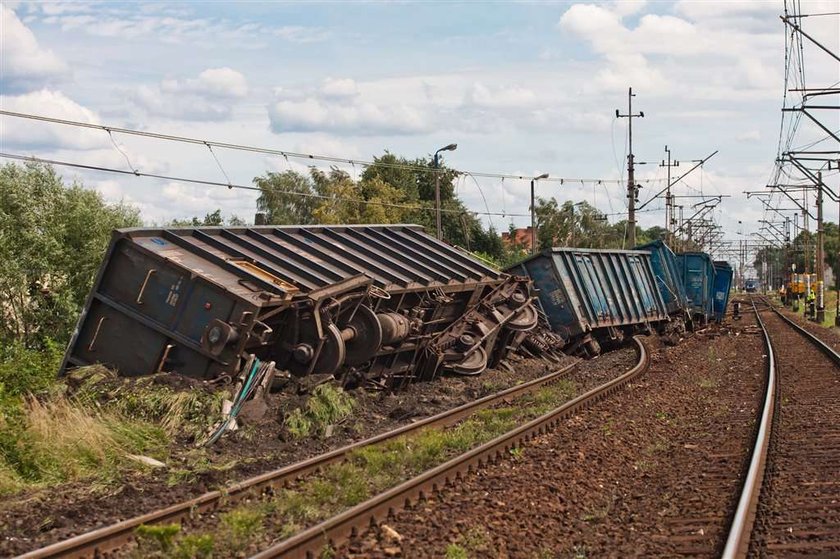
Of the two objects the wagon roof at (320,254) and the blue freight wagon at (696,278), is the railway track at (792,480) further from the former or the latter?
the blue freight wagon at (696,278)

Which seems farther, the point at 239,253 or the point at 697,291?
the point at 697,291

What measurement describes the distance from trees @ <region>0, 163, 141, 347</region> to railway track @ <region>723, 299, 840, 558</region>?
14706mm

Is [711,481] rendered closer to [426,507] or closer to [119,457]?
[426,507]

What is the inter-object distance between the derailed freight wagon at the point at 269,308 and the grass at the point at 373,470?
92.6 inches

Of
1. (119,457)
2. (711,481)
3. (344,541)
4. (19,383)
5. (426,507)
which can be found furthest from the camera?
(19,383)

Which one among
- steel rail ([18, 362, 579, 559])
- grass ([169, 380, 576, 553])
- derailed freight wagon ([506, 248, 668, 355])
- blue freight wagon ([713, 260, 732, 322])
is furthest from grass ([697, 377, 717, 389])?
blue freight wagon ([713, 260, 732, 322])

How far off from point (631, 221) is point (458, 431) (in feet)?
120

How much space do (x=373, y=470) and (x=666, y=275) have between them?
87.3 ft

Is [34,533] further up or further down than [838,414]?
further down

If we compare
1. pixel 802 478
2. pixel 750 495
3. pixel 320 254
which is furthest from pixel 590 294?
pixel 750 495

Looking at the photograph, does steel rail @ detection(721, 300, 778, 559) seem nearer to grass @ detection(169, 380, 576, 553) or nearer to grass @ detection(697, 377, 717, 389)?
grass @ detection(169, 380, 576, 553)

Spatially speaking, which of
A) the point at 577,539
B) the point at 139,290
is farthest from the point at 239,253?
the point at 577,539

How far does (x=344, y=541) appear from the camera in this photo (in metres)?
7.31

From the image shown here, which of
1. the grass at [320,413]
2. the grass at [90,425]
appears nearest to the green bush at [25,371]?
the grass at [90,425]
